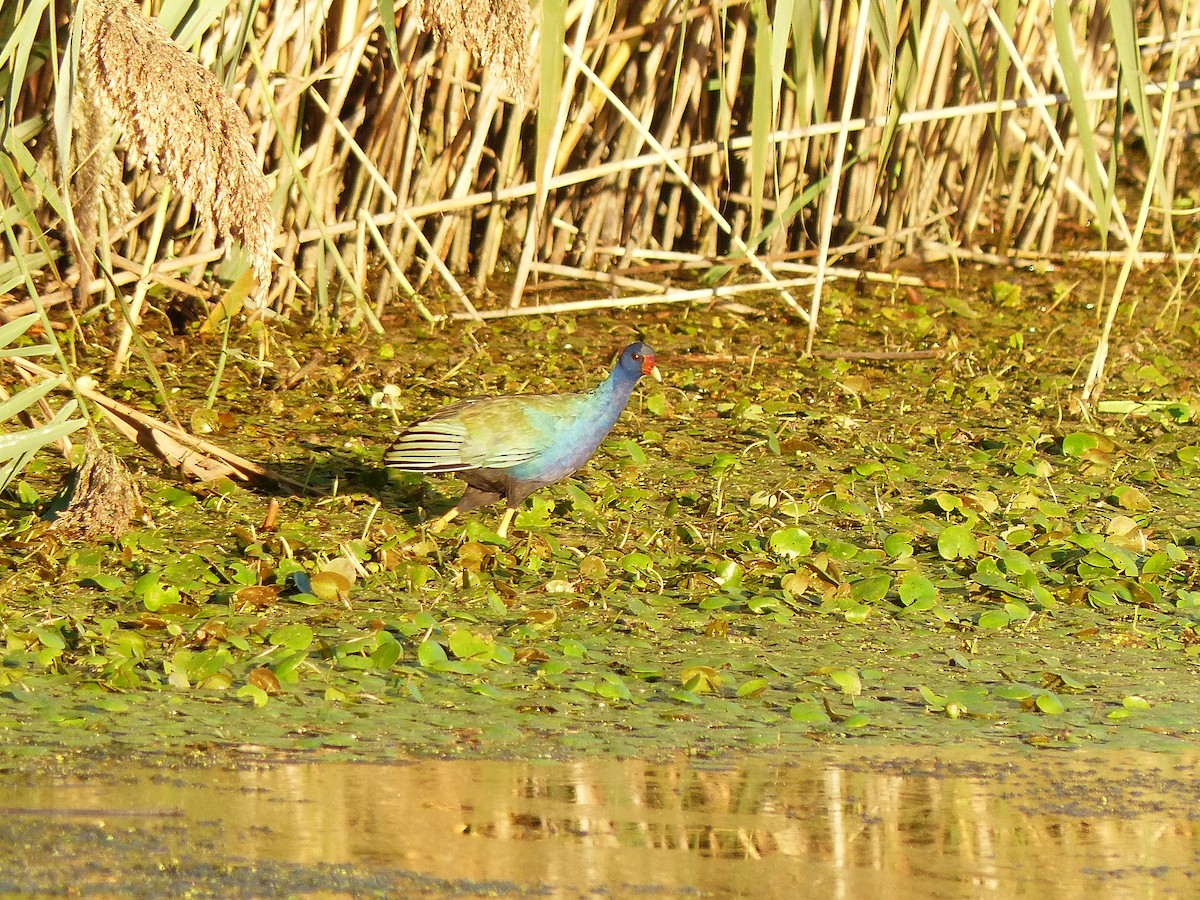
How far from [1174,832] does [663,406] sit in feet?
9.97

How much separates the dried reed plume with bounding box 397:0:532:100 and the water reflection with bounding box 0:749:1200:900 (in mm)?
1380

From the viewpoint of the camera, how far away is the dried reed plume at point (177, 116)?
3109 millimetres

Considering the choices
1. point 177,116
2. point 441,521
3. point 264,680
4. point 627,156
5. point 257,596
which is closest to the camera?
point 177,116

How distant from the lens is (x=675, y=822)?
2797 millimetres

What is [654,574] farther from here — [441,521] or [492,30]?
[492,30]

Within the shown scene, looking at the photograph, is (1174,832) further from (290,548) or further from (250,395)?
(250,395)

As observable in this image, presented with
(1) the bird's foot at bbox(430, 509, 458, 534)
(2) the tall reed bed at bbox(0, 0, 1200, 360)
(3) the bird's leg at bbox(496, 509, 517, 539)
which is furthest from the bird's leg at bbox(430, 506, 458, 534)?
(2) the tall reed bed at bbox(0, 0, 1200, 360)

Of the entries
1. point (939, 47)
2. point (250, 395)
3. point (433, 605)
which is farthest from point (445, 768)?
point (939, 47)

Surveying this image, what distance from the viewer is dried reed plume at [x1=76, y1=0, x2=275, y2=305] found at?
3.11 m

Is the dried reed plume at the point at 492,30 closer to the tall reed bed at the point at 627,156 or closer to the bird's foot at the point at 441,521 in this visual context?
the tall reed bed at the point at 627,156

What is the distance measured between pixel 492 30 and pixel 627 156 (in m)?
3.15

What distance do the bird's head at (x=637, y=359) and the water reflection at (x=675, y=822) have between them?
175 cm

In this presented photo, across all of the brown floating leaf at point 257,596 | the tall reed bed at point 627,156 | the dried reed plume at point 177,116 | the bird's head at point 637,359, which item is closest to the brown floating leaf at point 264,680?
the brown floating leaf at point 257,596

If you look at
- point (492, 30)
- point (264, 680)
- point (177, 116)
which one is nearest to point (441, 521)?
point (264, 680)
